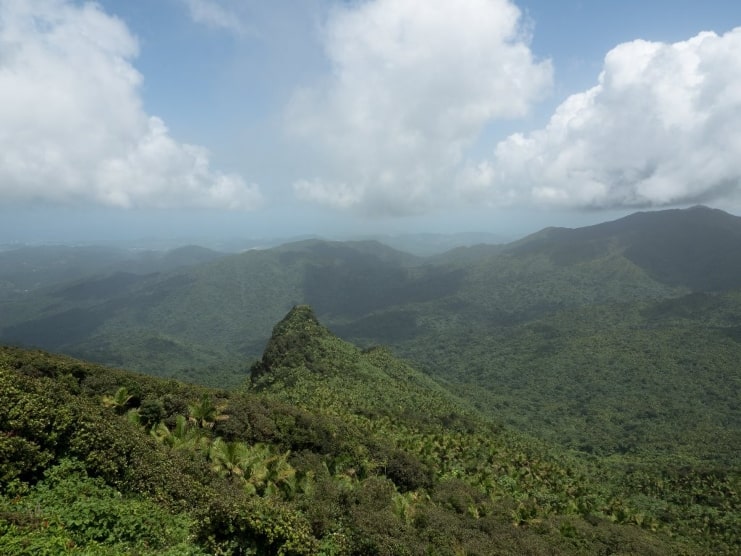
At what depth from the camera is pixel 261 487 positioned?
23.7 meters

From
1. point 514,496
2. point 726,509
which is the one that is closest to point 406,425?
point 514,496

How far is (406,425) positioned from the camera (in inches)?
2156

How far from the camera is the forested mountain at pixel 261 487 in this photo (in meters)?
15.8

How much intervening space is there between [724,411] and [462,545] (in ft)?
483

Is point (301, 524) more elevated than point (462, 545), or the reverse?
point (301, 524)

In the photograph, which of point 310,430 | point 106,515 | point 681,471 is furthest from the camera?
point 681,471

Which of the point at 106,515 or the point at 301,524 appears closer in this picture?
the point at 106,515

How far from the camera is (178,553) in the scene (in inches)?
566

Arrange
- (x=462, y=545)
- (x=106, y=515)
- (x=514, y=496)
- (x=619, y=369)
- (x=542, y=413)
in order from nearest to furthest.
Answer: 1. (x=106, y=515)
2. (x=462, y=545)
3. (x=514, y=496)
4. (x=542, y=413)
5. (x=619, y=369)

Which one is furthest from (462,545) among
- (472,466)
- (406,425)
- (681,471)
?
(681,471)

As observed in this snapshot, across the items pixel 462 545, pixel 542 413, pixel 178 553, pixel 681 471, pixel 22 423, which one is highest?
pixel 22 423

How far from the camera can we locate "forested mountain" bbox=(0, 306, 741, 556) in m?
15.8

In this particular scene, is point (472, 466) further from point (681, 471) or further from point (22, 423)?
point (681, 471)

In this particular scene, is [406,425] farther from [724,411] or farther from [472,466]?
[724,411]
